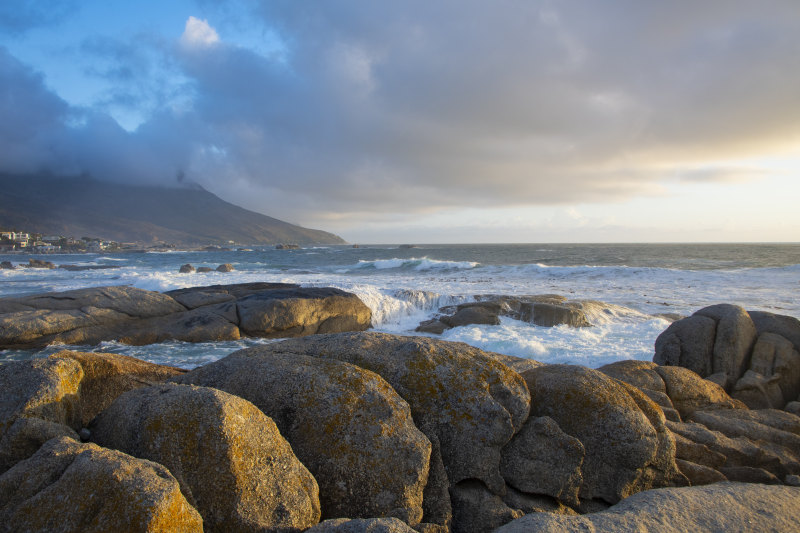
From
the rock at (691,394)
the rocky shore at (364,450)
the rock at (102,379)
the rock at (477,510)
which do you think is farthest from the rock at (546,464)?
the rock at (102,379)

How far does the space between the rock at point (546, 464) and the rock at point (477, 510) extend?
0.30 meters

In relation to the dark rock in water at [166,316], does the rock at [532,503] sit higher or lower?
higher

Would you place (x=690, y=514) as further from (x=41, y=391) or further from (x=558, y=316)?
(x=558, y=316)

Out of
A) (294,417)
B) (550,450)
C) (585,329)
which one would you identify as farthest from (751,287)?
(294,417)

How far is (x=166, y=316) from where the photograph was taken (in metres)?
16.2

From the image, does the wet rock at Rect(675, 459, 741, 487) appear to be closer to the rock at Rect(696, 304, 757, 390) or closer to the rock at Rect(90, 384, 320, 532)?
the rock at Rect(90, 384, 320, 532)

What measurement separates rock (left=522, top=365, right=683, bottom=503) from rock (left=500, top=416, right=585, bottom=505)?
9.7 inches

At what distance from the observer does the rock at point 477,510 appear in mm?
3773

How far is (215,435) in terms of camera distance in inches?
123

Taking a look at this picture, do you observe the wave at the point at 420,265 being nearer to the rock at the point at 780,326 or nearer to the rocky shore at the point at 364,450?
the rock at the point at 780,326

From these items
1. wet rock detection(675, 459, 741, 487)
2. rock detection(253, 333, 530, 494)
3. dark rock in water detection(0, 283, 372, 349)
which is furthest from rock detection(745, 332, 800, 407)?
dark rock in water detection(0, 283, 372, 349)

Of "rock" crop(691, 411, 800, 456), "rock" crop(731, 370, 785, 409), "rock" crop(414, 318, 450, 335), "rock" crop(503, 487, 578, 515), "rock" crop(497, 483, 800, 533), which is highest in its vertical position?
"rock" crop(497, 483, 800, 533)

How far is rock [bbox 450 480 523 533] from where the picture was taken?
12.4ft

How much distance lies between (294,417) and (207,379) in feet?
4.85
